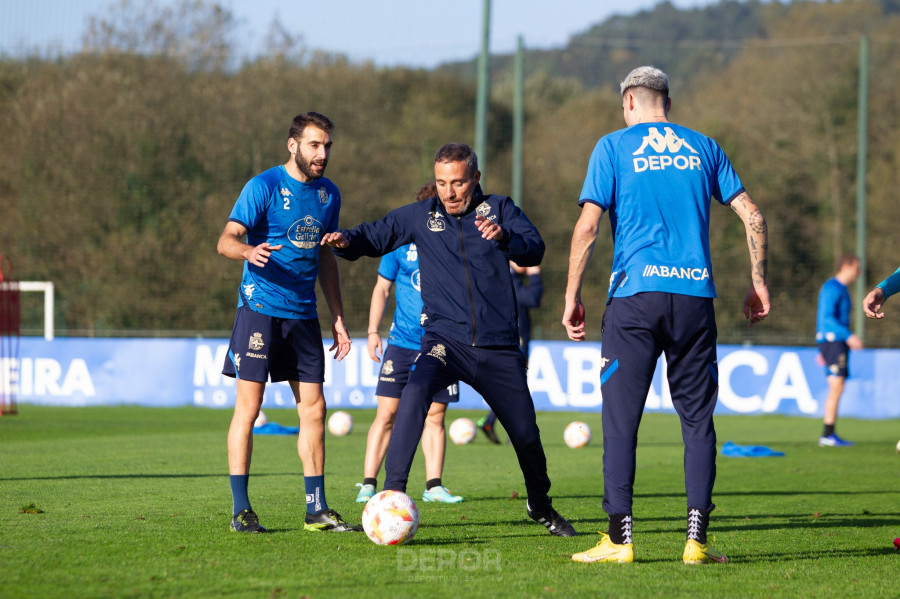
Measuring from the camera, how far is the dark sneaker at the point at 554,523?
5914 millimetres

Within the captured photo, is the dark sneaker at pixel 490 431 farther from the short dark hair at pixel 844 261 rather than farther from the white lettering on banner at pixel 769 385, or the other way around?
the white lettering on banner at pixel 769 385

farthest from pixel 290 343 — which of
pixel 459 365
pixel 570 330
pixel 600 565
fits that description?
pixel 600 565

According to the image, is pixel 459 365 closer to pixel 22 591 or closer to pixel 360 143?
pixel 22 591

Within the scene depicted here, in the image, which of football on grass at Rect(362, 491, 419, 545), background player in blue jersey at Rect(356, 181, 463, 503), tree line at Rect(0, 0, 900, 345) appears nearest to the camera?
football on grass at Rect(362, 491, 419, 545)

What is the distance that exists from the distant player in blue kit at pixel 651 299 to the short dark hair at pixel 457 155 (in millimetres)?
694

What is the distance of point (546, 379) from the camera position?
18469mm

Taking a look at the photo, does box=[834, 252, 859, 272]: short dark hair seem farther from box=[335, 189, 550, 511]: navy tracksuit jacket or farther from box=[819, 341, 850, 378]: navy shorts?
Answer: box=[335, 189, 550, 511]: navy tracksuit jacket

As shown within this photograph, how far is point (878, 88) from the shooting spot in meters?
30.0

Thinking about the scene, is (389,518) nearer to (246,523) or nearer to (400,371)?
(246,523)

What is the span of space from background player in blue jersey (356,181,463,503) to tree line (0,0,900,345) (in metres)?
17.0

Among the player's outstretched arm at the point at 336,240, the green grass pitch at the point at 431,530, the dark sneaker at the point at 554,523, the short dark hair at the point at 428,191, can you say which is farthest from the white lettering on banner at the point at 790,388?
the player's outstretched arm at the point at 336,240

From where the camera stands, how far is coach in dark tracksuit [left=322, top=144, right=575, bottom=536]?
5.49 metres

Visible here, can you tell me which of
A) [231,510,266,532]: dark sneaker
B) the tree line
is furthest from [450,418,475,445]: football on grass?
the tree line

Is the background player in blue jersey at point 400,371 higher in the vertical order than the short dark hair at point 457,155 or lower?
lower
